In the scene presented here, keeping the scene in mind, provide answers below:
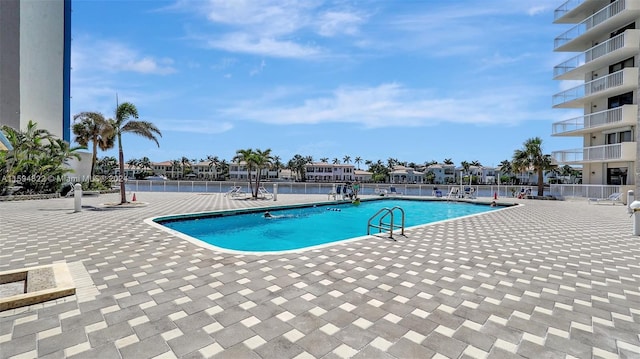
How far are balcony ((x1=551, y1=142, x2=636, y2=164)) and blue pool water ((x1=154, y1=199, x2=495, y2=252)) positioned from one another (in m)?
11.1

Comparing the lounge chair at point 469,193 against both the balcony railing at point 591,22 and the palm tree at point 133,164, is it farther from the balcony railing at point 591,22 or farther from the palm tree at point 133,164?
the palm tree at point 133,164

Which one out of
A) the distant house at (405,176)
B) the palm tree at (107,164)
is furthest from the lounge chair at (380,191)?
the palm tree at (107,164)

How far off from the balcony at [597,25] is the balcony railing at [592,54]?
1.11 m

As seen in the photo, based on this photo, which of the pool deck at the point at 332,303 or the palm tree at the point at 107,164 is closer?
the pool deck at the point at 332,303

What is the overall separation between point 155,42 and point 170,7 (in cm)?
248

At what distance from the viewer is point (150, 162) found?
8781 cm

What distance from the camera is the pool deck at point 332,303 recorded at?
2.34m

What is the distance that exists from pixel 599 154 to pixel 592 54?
6351mm

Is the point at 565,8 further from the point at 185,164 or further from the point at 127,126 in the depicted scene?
the point at 185,164

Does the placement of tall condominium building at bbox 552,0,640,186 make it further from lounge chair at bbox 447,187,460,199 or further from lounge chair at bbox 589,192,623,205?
lounge chair at bbox 447,187,460,199

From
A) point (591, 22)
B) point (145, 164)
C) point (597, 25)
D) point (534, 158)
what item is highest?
point (591, 22)

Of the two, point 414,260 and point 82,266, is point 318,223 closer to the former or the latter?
point 414,260

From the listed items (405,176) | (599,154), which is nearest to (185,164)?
(405,176)

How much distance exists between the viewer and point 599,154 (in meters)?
17.8
